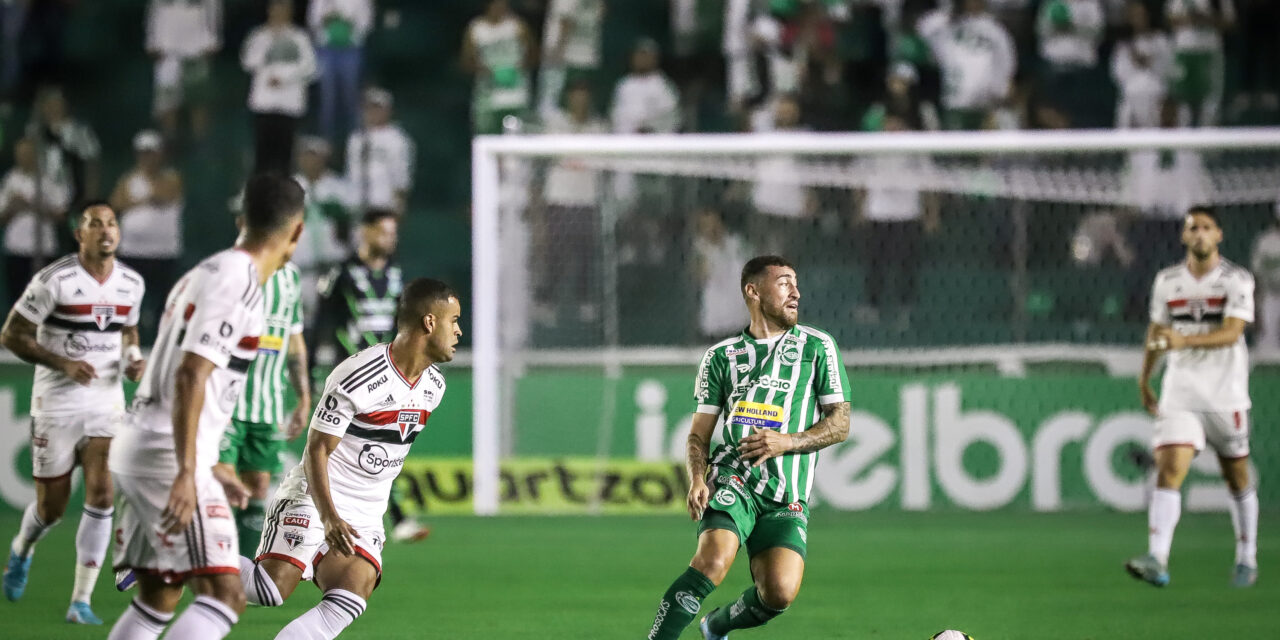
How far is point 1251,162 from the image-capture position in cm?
1291

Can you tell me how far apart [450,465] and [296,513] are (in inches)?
290

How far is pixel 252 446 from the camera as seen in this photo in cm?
775

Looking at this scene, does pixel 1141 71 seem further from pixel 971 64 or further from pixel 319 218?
pixel 319 218

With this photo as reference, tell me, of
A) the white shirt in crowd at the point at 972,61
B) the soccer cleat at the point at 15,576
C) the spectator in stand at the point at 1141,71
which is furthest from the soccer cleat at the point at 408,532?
the spectator in stand at the point at 1141,71

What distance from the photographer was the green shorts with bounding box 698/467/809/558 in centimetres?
545

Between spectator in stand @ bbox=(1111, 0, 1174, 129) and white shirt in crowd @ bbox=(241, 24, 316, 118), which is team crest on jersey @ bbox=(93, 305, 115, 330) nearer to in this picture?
white shirt in crowd @ bbox=(241, 24, 316, 118)

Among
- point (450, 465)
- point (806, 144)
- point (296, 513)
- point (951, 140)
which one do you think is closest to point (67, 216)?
point (450, 465)

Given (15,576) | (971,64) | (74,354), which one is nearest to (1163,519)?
(74,354)

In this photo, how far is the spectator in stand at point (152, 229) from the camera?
13406 mm

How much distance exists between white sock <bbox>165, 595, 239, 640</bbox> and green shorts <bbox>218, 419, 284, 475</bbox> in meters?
3.48

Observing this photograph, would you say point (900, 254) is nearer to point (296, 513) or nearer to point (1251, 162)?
point (1251, 162)

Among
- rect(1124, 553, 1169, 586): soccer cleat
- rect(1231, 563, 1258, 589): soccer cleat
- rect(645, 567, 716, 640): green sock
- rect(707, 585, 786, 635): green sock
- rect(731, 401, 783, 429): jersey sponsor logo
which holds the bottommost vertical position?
rect(1231, 563, 1258, 589): soccer cleat

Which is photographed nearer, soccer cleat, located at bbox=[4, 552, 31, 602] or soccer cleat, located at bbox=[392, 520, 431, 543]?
soccer cleat, located at bbox=[4, 552, 31, 602]

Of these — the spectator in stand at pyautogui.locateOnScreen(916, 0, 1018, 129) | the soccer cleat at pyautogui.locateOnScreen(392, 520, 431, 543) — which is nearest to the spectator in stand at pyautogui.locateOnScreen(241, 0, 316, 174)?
the soccer cleat at pyautogui.locateOnScreen(392, 520, 431, 543)
